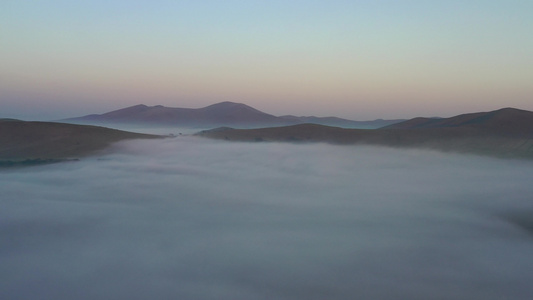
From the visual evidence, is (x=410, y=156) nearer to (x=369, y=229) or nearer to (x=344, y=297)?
(x=369, y=229)

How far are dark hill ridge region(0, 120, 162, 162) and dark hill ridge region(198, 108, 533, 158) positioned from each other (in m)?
22.8

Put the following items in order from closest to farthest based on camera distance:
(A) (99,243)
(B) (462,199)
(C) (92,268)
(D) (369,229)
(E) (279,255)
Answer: (C) (92,268)
(E) (279,255)
(A) (99,243)
(D) (369,229)
(B) (462,199)

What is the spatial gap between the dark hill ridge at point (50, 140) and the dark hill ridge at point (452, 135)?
74.6 feet

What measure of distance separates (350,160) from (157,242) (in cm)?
3823

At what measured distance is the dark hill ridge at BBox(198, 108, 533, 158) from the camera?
51938mm

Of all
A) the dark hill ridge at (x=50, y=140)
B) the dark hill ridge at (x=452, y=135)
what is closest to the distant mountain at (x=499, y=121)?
the dark hill ridge at (x=452, y=135)

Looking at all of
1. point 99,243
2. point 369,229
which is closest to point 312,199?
point 369,229

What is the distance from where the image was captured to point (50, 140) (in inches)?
2056

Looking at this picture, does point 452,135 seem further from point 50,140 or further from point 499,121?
point 50,140

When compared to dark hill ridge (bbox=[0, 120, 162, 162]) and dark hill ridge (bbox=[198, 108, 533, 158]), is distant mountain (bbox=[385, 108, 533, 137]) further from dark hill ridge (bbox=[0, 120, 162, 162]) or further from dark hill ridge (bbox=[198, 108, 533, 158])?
dark hill ridge (bbox=[0, 120, 162, 162])

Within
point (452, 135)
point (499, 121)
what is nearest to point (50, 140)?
point (452, 135)

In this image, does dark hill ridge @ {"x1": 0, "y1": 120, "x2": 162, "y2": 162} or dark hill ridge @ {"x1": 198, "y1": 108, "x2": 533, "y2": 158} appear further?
dark hill ridge @ {"x1": 198, "y1": 108, "x2": 533, "y2": 158}

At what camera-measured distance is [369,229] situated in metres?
23.5

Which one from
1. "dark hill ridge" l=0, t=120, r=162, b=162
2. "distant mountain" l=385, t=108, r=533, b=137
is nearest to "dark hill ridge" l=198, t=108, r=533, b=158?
"distant mountain" l=385, t=108, r=533, b=137
